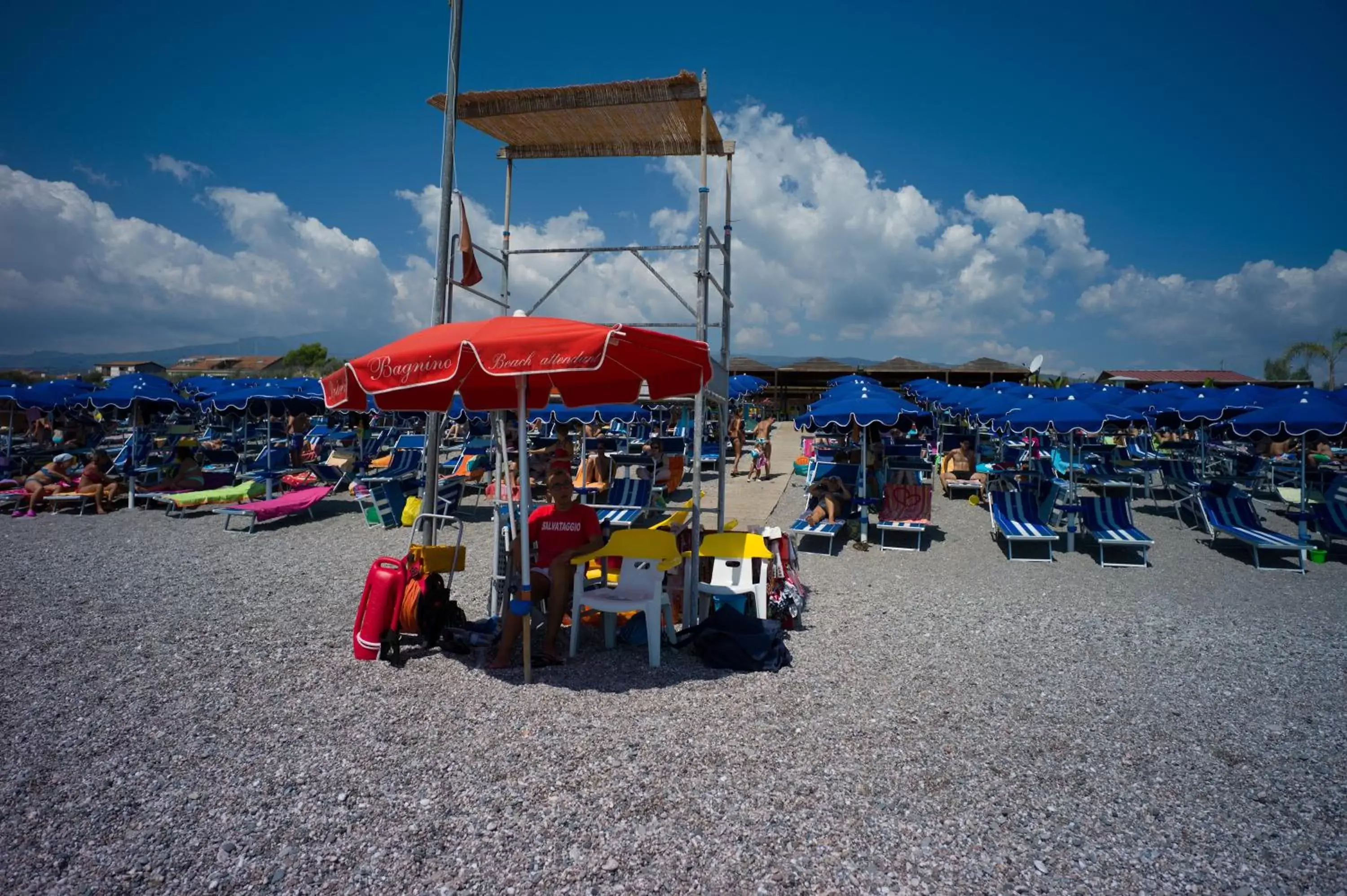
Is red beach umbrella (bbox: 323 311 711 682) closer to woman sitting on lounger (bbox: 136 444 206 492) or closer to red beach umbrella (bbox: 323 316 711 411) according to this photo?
red beach umbrella (bbox: 323 316 711 411)

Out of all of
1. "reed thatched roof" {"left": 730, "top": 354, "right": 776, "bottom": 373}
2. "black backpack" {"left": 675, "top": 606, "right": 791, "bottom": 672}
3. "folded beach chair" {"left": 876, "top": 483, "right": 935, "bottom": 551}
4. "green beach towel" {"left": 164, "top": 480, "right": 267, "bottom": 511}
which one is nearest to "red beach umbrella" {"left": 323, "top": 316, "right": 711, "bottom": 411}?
"black backpack" {"left": 675, "top": 606, "right": 791, "bottom": 672}

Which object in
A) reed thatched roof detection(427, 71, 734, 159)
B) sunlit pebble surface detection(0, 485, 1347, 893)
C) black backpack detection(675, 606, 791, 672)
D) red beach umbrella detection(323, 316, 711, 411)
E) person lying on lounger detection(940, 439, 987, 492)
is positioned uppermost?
reed thatched roof detection(427, 71, 734, 159)

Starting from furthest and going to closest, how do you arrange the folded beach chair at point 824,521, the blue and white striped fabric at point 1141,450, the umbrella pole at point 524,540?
the blue and white striped fabric at point 1141,450
the folded beach chair at point 824,521
the umbrella pole at point 524,540

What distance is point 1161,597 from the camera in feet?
22.5

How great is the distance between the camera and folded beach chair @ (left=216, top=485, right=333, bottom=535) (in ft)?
31.6

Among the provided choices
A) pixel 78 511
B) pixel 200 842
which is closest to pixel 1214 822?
pixel 200 842

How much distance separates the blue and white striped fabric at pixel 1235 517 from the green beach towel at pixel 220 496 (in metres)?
14.6

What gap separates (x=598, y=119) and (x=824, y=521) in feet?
19.6

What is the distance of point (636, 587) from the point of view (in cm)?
491

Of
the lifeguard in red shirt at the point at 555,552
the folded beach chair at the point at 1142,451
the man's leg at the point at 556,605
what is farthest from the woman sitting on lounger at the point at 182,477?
the folded beach chair at the point at 1142,451

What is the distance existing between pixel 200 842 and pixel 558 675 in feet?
7.02

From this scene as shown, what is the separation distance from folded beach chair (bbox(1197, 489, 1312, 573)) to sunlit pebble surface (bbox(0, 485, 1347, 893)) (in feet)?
9.32

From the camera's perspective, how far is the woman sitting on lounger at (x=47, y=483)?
10.8 meters

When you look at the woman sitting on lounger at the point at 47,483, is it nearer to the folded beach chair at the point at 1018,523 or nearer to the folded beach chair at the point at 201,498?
the folded beach chair at the point at 201,498
